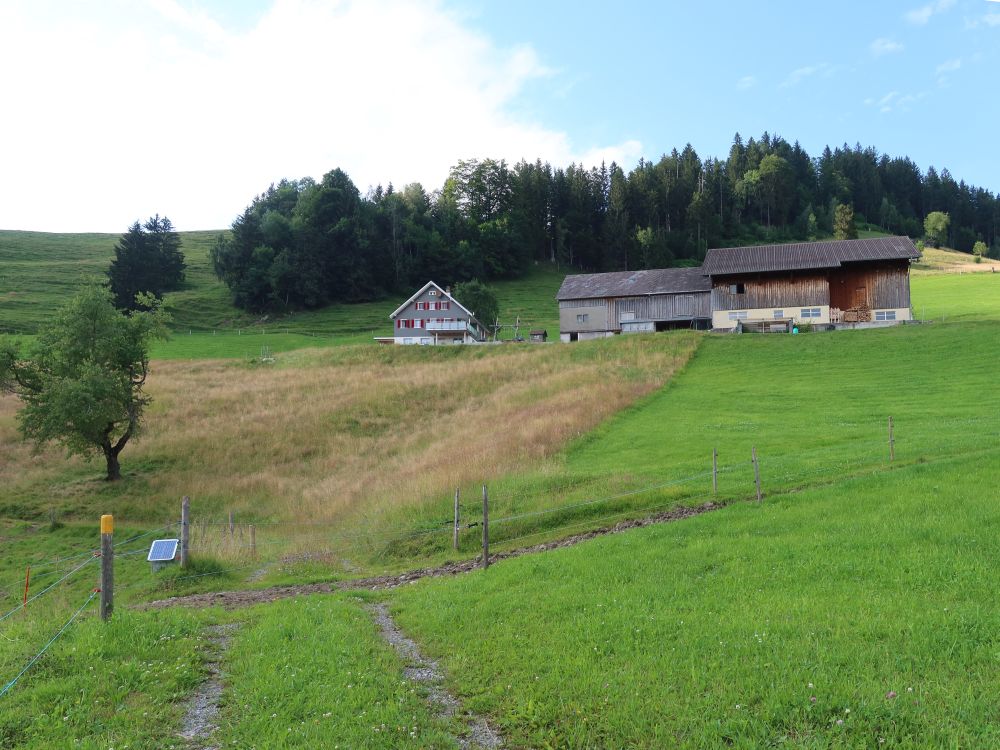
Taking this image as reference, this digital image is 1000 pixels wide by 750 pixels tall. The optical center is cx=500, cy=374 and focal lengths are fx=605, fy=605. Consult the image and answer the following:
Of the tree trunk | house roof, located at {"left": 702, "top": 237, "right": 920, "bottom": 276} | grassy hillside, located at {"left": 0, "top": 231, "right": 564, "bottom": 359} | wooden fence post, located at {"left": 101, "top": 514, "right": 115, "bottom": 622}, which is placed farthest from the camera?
grassy hillside, located at {"left": 0, "top": 231, "right": 564, "bottom": 359}

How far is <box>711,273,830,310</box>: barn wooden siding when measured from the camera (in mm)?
58562

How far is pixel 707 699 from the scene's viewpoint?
21.2 ft

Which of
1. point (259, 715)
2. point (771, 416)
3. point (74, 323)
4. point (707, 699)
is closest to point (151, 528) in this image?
point (74, 323)

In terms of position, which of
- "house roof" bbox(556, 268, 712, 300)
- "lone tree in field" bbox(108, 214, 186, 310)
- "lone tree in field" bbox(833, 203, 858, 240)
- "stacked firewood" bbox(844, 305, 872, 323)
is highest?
"lone tree in field" bbox(833, 203, 858, 240)

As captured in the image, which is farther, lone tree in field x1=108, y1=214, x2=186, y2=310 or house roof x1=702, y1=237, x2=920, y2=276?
lone tree in field x1=108, y1=214, x2=186, y2=310

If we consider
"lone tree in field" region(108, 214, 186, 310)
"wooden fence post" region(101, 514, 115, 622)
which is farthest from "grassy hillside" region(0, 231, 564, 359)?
"wooden fence post" region(101, 514, 115, 622)

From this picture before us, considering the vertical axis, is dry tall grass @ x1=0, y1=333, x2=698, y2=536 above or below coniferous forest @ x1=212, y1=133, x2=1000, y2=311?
below

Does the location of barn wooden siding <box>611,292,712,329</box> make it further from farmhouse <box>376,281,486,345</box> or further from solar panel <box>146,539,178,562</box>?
solar panel <box>146,539,178,562</box>

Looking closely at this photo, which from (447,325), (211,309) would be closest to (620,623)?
(447,325)

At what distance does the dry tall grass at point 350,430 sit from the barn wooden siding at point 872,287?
56.8 feet

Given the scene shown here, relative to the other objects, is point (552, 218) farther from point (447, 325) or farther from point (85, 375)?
point (85, 375)

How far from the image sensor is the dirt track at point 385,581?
45.6 ft

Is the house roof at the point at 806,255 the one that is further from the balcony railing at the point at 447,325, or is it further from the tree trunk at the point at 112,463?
the tree trunk at the point at 112,463

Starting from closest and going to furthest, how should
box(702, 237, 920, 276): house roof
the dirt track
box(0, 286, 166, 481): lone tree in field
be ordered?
1. the dirt track
2. box(0, 286, 166, 481): lone tree in field
3. box(702, 237, 920, 276): house roof
